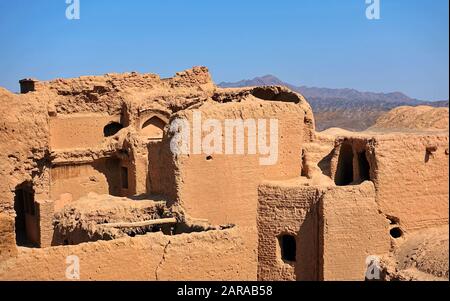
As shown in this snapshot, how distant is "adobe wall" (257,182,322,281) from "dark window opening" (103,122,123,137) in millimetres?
9897

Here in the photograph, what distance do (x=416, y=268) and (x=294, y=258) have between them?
3.85 metres

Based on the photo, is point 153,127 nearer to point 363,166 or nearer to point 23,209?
point 23,209

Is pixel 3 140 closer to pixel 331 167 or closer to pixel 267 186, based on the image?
pixel 267 186

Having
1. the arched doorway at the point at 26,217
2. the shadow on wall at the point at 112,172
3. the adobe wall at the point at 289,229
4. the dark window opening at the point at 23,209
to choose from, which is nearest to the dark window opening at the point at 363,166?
the adobe wall at the point at 289,229

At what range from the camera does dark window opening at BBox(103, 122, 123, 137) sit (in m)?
23.9

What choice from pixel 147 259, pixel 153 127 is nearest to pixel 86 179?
pixel 153 127

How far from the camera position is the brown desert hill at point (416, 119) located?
18312 mm

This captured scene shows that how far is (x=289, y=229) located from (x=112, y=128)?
11.0 m

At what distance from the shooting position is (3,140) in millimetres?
17703

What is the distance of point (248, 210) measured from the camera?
16.2 meters

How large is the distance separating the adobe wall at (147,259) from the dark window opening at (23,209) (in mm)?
9091

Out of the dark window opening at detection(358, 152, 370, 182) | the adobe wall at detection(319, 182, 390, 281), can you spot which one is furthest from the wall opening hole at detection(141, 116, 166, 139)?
the adobe wall at detection(319, 182, 390, 281)

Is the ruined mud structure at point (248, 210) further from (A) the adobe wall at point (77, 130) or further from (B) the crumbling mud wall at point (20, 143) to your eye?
(A) the adobe wall at point (77, 130)
